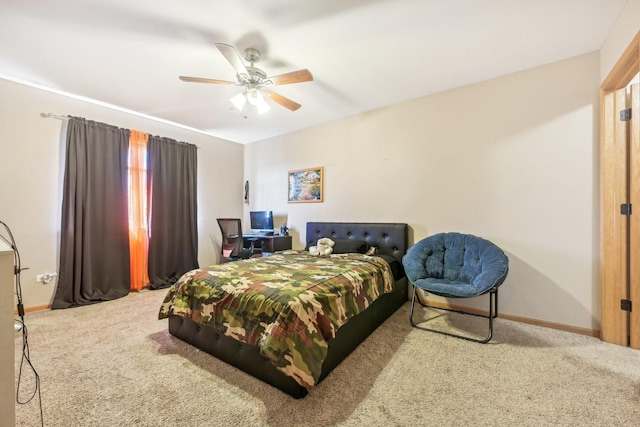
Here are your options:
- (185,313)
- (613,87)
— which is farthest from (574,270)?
(185,313)

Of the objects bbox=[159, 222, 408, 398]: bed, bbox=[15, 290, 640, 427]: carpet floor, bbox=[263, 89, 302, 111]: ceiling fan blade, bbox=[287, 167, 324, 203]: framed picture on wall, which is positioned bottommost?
bbox=[15, 290, 640, 427]: carpet floor

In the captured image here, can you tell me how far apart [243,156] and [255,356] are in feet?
14.7

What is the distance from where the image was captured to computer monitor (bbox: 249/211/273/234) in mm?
4641

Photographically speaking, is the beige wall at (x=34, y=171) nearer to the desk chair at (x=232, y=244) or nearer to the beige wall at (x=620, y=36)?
the desk chair at (x=232, y=244)

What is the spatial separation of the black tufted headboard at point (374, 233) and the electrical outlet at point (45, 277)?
3.32 metres

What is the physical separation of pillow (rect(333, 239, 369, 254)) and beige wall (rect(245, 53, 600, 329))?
1.55ft

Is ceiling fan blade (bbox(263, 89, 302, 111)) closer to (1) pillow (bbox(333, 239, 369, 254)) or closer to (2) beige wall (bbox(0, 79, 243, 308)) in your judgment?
(1) pillow (bbox(333, 239, 369, 254))

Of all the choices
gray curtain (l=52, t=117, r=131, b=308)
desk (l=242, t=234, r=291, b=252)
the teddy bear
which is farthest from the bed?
gray curtain (l=52, t=117, r=131, b=308)

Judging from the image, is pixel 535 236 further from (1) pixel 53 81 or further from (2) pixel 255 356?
(1) pixel 53 81

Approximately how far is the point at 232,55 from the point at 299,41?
620mm

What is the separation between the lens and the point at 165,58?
8.21 feet

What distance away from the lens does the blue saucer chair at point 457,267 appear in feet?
7.45

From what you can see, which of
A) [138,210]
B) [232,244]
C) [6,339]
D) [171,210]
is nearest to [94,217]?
[138,210]

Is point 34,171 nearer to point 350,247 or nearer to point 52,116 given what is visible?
point 52,116
